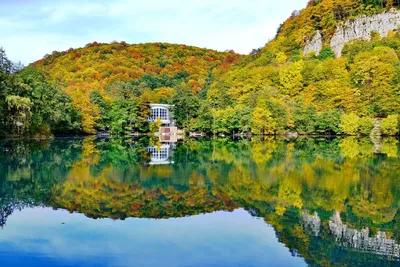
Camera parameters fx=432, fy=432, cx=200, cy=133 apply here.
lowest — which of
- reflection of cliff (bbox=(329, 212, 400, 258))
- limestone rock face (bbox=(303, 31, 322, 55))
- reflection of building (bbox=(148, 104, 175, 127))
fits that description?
reflection of cliff (bbox=(329, 212, 400, 258))

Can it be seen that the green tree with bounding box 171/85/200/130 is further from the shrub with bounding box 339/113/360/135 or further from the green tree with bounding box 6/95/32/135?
the green tree with bounding box 6/95/32/135

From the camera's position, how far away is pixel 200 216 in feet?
32.0

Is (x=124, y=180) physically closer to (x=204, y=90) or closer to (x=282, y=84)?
(x=282, y=84)

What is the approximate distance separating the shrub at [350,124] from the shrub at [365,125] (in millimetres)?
431

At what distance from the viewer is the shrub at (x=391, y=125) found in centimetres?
4366

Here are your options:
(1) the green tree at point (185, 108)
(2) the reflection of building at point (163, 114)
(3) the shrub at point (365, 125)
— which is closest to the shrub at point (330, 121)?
(3) the shrub at point (365, 125)

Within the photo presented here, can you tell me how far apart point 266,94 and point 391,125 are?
14454mm

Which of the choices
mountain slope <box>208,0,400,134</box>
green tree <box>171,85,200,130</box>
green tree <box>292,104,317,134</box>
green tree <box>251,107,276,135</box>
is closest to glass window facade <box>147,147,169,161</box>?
green tree <box>251,107,276,135</box>

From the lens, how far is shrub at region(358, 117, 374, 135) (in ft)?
151

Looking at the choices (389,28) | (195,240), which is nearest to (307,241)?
(195,240)

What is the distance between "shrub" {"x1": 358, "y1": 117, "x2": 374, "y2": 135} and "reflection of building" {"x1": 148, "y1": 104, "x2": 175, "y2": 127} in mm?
22067

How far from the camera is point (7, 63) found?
34.7 m

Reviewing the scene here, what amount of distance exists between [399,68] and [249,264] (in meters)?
51.6

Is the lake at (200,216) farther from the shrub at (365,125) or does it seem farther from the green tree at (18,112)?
the shrub at (365,125)
